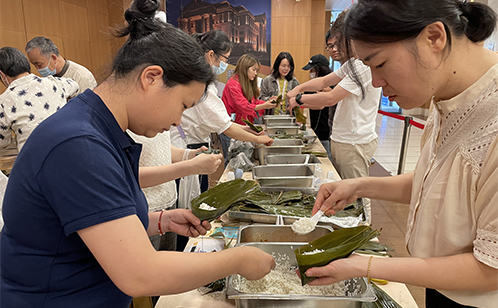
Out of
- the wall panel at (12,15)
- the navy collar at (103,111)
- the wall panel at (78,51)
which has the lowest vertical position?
the navy collar at (103,111)

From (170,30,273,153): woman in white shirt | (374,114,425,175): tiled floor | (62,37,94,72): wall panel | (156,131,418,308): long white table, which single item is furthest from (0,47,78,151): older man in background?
(62,37,94,72): wall panel

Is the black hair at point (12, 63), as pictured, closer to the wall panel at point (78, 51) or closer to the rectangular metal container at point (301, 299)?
the rectangular metal container at point (301, 299)

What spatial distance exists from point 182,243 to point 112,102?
1.98m

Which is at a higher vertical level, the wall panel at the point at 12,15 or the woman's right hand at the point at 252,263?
the wall panel at the point at 12,15

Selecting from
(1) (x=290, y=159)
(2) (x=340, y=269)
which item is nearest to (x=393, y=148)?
(1) (x=290, y=159)

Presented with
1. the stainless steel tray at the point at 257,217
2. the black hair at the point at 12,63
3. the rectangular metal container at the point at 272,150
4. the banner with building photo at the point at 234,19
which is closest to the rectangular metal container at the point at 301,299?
the stainless steel tray at the point at 257,217

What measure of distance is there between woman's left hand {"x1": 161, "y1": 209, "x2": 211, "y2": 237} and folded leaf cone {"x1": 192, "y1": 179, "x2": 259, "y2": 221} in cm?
2

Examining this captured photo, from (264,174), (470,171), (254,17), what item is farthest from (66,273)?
(254,17)

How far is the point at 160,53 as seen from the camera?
36.6 inches

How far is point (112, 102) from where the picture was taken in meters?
0.91

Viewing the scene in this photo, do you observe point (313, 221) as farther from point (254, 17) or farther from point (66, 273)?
point (254, 17)

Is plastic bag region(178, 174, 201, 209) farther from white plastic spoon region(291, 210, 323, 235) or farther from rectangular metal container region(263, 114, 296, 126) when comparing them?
rectangular metal container region(263, 114, 296, 126)

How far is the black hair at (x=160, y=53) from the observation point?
0.93m

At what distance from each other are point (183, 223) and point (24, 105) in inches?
92.8
